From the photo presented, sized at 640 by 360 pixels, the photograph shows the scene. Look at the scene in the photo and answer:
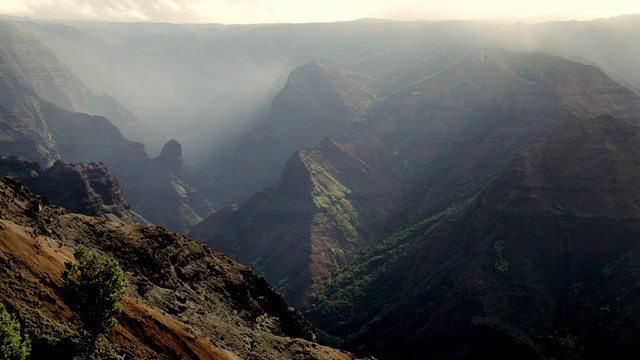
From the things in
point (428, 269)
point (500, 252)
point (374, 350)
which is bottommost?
point (374, 350)

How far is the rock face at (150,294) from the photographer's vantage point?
1978 inches

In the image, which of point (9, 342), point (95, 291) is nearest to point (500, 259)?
point (95, 291)

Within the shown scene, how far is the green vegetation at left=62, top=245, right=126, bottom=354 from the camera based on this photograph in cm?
4744

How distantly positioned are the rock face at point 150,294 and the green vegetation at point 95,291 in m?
2.88

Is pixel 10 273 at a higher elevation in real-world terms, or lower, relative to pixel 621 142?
higher

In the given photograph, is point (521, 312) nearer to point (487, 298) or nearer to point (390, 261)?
point (487, 298)

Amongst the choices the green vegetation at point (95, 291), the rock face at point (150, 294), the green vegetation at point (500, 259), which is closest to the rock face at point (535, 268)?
the green vegetation at point (500, 259)

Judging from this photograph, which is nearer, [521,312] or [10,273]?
[10,273]

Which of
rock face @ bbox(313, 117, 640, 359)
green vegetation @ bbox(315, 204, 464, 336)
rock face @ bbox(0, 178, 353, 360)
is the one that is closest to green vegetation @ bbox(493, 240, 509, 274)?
rock face @ bbox(313, 117, 640, 359)

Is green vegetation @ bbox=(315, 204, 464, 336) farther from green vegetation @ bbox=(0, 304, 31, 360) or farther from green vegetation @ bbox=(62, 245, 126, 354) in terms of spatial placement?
green vegetation @ bbox=(0, 304, 31, 360)

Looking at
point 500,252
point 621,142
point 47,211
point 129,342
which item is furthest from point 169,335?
point 621,142

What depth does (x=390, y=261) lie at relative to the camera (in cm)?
19750

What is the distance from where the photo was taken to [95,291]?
156 feet

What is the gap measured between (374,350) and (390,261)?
54206 mm
